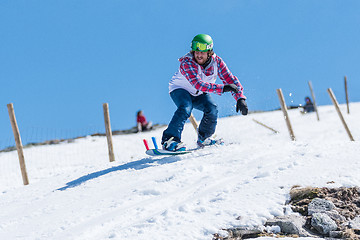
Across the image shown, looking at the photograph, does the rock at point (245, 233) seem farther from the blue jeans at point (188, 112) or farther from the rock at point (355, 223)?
the blue jeans at point (188, 112)

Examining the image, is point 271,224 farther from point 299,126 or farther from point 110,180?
point 299,126

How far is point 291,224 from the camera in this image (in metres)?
2.42

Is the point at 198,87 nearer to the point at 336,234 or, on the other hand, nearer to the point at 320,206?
the point at 320,206

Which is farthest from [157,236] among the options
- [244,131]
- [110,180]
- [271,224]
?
[244,131]

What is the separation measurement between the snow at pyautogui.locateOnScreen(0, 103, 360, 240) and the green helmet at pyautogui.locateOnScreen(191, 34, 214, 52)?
1.30 m

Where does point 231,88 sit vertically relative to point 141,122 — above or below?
above

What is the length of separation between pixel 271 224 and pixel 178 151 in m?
A: 2.53

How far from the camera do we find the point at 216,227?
8.13 feet

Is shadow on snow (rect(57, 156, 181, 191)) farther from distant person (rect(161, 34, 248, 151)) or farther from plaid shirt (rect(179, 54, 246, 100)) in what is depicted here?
plaid shirt (rect(179, 54, 246, 100))

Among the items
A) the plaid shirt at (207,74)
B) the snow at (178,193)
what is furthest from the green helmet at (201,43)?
the snow at (178,193)

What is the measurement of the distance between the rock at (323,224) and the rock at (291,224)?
7cm

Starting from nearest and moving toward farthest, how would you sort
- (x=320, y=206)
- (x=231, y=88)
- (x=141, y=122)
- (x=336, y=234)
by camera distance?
1. (x=336, y=234)
2. (x=320, y=206)
3. (x=231, y=88)
4. (x=141, y=122)

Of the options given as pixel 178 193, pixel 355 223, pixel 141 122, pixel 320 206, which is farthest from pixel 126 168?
pixel 141 122

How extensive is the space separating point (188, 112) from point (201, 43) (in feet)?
2.96
